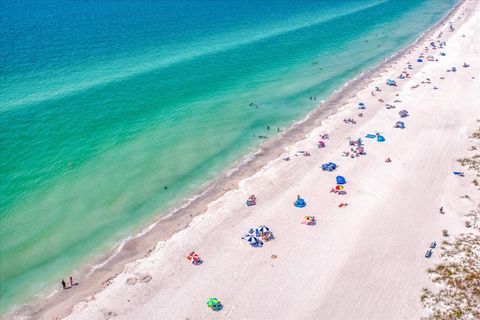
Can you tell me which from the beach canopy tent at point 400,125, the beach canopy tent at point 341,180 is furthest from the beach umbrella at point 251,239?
the beach canopy tent at point 400,125

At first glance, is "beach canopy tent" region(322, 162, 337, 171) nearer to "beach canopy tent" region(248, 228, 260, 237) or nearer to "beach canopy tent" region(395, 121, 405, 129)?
"beach canopy tent" region(248, 228, 260, 237)

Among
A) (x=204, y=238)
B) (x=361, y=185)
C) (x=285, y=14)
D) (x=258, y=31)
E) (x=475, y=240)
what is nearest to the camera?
(x=475, y=240)

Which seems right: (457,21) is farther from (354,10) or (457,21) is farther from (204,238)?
(204,238)

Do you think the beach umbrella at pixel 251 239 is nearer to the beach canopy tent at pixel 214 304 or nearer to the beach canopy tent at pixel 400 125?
the beach canopy tent at pixel 214 304

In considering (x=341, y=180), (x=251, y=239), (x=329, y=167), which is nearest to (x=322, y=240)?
(x=251, y=239)

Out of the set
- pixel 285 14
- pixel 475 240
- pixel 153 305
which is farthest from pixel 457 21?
pixel 153 305

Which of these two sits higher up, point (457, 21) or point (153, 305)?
point (457, 21)

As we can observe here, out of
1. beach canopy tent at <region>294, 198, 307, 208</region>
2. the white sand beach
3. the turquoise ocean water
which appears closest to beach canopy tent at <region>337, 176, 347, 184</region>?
the white sand beach
